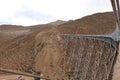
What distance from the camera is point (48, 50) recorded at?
111ft

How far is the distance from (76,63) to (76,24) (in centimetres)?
2214

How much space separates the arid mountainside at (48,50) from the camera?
32.6 metres

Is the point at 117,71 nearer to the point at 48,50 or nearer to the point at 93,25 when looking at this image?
the point at 48,50

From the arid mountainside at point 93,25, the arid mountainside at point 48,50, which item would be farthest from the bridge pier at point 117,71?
the arid mountainside at point 93,25

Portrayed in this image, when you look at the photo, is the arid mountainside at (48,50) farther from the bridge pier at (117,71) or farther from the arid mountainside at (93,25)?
the bridge pier at (117,71)

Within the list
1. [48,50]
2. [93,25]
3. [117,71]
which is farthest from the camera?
[93,25]

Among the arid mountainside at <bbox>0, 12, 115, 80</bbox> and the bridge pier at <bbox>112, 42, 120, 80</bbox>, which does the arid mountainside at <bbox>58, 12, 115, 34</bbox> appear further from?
the bridge pier at <bbox>112, 42, 120, 80</bbox>

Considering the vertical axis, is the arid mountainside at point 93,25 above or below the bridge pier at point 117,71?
below

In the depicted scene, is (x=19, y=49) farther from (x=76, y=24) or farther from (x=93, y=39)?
(x=93, y=39)

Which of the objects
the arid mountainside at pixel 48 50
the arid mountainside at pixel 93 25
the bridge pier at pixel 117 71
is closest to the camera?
the bridge pier at pixel 117 71

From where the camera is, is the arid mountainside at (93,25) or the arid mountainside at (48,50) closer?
the arid mountainside at (48,50)

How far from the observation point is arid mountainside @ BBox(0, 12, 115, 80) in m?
32.6

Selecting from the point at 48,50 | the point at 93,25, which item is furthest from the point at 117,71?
the point at 93,25

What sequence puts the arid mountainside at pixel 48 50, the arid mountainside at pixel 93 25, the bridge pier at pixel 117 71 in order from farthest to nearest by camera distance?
the arid mountainside at pixel 93 25 → the arid mountainside at pixel 48 50 → the bridge pier at pixel 117 71
